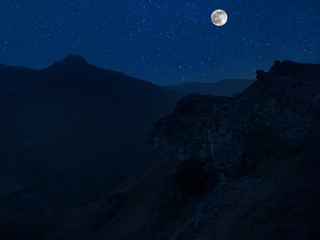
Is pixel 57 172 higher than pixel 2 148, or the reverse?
pixel 2 148

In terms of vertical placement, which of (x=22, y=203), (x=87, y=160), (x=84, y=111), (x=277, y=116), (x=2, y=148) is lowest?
(x=22, y=203)

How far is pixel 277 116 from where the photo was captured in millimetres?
17953

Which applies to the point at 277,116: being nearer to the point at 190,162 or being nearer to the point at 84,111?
the point at 190,162

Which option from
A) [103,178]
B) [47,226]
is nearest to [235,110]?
[47,226]

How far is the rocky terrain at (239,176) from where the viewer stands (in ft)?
28.5

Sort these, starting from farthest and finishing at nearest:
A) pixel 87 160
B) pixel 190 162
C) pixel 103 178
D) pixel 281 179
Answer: pixel 87 160
pixel 103 178
pixel 190 162
pixel 281 179

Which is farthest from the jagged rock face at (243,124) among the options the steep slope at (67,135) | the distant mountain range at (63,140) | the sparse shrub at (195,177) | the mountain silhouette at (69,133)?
the mountain silhouette at (69,133)

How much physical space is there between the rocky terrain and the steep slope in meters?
48.4

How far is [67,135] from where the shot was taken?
123812 millimetres

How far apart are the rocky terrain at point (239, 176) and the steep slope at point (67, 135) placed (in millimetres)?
48369

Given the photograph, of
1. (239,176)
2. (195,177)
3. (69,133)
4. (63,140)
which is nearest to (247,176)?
(239,176)

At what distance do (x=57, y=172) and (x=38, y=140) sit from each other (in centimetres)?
3545

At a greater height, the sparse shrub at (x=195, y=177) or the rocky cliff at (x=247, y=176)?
the rocky cliff at (x=247, y=176)

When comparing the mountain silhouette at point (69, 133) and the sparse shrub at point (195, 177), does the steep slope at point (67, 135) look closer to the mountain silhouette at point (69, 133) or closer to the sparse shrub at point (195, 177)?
the mountain silhouette at point (69, 133)
